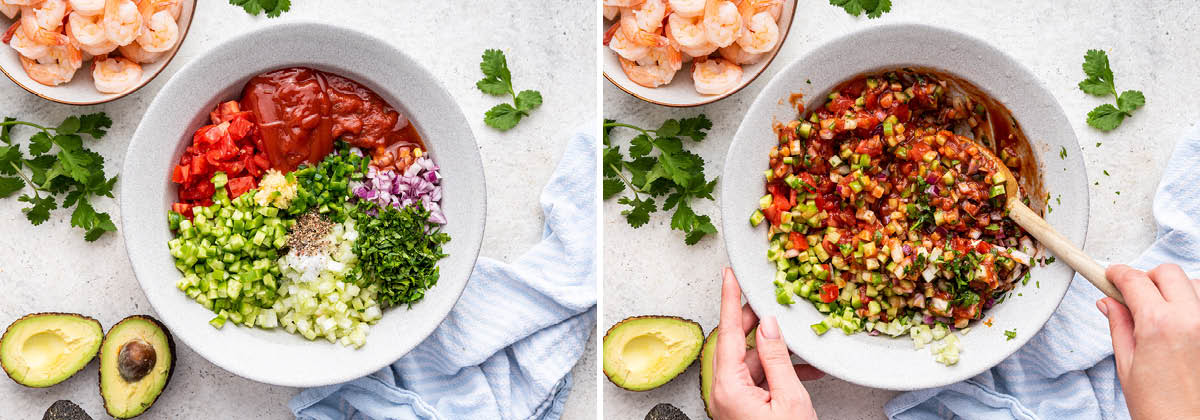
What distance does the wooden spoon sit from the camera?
194 centimetres

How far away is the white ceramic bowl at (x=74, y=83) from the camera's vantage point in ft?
7.52

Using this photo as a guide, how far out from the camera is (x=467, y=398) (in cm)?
243

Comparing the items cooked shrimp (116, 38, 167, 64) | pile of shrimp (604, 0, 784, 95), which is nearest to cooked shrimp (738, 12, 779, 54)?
pile of shrimp (604, 0, 784, 95)

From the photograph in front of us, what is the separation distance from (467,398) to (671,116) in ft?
3.34

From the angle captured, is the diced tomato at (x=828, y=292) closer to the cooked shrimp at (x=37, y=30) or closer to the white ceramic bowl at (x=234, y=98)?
the white ceramic bowl at (x=234, y=98)

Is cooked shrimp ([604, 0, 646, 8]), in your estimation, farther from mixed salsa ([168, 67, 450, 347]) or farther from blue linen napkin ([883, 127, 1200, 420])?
blue linen napkin ([883, 127, 1200, 420])

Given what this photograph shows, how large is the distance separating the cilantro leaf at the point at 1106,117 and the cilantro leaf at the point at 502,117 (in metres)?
1.67

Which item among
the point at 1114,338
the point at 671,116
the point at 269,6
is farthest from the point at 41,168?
the point at 1114,338

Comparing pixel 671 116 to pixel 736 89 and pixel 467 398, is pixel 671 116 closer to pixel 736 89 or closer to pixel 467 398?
pixel 736 89

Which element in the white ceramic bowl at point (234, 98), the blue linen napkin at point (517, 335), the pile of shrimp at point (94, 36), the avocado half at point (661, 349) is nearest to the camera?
the white ceramic bowl at point (234, 98)

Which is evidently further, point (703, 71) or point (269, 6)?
point (269, 6)

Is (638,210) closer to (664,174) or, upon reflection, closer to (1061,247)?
(664,174)

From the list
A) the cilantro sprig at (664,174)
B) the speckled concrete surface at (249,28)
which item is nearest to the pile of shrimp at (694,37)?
the cilantro sprig at (664,174)

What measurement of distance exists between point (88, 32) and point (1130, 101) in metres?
2.90
